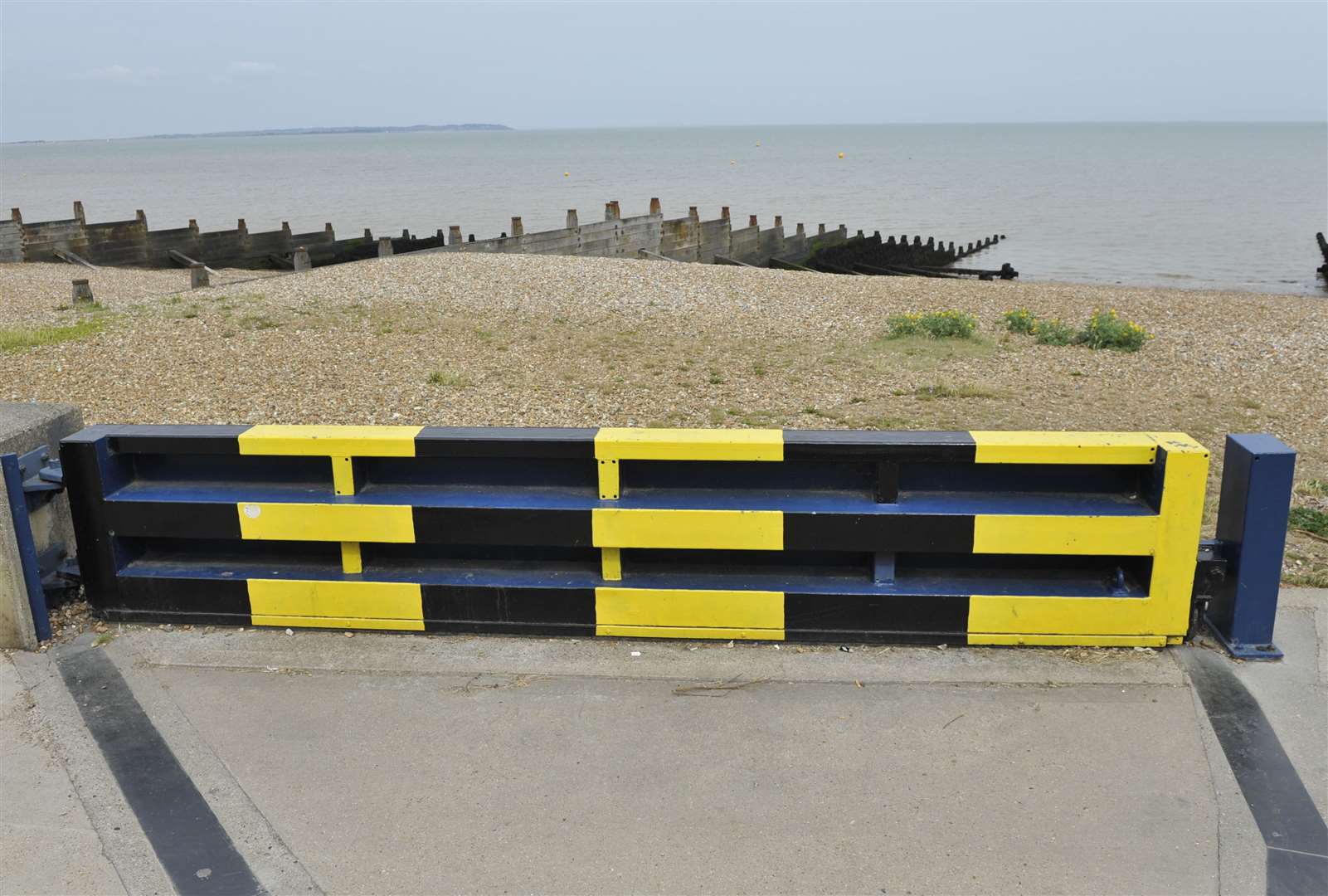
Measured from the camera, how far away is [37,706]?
431 centimetres

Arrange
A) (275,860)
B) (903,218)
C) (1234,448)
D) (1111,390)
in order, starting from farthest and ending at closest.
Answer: (903,218) → (1111,390) → (1234,448) → (275,860)

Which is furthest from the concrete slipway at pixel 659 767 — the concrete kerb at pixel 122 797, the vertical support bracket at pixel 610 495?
the vertical support bracket at pixel 610 495

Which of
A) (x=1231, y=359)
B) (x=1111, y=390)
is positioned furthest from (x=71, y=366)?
(x=1231, y=359)

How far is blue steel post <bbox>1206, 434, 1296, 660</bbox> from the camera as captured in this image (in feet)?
14.5

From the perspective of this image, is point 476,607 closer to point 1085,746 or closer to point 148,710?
point 148,710

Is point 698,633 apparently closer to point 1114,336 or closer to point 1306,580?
point 1306,580

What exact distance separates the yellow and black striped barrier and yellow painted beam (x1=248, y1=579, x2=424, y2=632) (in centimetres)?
1

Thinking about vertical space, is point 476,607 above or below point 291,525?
below

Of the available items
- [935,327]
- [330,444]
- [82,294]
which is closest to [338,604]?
[330,444]

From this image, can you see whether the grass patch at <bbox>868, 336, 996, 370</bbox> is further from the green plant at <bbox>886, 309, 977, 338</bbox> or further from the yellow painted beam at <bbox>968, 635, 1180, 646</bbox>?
the yellow painted beam at <bbox>968, 635, 1180, 646</bbox>

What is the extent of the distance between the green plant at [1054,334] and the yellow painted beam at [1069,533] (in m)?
9.56

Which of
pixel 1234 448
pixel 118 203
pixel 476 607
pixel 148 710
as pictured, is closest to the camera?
pixel 148 710

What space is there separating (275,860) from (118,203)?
7846cm

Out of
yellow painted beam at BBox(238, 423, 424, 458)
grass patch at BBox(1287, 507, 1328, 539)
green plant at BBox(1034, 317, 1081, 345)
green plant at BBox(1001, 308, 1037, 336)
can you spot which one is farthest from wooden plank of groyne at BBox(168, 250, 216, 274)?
grass patch at BBox(1287, 507, 1328, 539)
